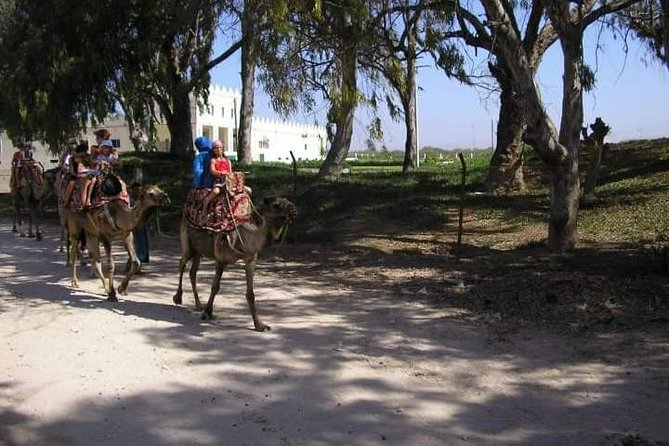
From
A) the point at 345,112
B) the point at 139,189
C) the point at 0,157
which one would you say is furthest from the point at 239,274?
the point at 0,157

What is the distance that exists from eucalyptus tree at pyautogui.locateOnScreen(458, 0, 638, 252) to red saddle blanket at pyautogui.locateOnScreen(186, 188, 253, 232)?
16.4 ft

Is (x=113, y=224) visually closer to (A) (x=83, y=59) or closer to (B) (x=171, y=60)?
(A) (x=83, y=59)

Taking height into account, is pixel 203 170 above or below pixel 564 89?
below

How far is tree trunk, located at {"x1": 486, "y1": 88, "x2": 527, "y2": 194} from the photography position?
58.9 feet

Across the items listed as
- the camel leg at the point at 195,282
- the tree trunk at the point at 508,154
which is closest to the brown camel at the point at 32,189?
the camel leg at the point at 195,282

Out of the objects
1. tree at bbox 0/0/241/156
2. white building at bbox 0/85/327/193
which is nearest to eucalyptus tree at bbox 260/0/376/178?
tree at bbox 0/0/241/156

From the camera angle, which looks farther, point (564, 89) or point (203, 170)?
point (564, 89)

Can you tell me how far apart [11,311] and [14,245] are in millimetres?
6994

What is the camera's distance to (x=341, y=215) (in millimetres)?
16688

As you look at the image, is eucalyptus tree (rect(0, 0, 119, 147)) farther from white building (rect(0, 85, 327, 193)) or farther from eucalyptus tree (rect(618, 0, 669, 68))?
white building (rect(0, 85, 327, 193))

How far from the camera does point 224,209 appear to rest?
8133mm

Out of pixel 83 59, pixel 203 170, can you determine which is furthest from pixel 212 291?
pixel 83 59

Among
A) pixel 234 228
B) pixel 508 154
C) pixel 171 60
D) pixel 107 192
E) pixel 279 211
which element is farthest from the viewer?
pixel 171 60

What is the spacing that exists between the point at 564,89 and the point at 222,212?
6209 millimetres
